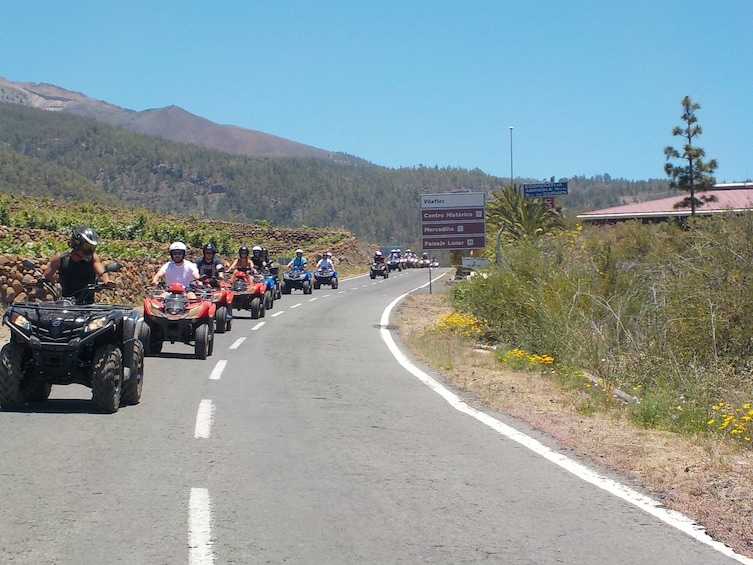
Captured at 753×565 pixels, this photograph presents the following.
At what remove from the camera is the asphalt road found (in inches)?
204

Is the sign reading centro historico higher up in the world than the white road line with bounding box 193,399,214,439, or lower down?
higher up

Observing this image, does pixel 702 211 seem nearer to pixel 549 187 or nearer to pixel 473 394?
pixel 549 187

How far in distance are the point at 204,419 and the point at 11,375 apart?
201 centimetres

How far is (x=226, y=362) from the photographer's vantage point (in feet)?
47.0

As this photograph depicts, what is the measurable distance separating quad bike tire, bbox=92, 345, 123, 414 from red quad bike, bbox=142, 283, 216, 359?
4906 millimetres

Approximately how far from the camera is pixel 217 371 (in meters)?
13.2

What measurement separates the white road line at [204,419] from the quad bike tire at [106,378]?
0.90m

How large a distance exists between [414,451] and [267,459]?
1.35 metres

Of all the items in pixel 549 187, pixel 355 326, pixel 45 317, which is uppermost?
pixel 549 187

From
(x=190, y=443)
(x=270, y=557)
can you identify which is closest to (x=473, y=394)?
(x=190, y=443)

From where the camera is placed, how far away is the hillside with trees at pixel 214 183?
151 metres

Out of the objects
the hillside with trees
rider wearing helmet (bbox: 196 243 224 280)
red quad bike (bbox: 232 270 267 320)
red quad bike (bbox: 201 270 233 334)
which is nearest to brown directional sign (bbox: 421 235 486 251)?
red quad bike (bbox: 232 270 267 320)

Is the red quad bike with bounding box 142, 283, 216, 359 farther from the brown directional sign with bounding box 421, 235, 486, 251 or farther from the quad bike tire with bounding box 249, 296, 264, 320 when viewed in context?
the brown directional sign with bounding box 421, 235, 486, 251

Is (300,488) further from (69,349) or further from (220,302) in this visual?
(220,302)
